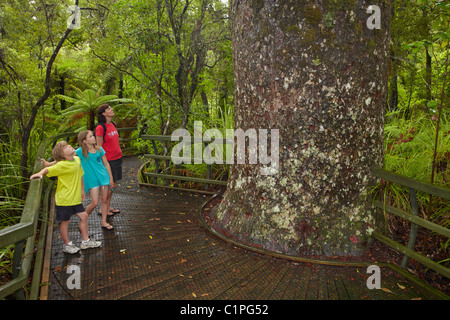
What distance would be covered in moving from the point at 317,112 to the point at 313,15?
1.02 meters

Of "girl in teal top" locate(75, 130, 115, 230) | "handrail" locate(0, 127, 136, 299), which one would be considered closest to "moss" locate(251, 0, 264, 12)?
"girl in teal top" locate(75, 130, 115, 230)

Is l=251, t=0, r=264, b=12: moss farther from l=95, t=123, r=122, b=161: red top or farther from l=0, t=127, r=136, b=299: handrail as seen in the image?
l=0, t=127, r=136, b=299: handrail

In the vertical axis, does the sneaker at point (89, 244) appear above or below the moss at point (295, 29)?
below

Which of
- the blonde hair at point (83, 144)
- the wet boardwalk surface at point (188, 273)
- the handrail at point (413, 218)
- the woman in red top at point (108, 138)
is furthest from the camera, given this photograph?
the woman in red top at point (108, 138)

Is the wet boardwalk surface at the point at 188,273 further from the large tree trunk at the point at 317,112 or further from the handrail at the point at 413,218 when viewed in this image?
the large tree trunk at the point at 317,112

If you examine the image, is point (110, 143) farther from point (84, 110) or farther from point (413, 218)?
point (84, 110)

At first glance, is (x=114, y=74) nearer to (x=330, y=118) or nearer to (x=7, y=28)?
(x=7, y=28)

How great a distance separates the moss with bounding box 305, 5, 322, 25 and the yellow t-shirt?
3.00 metres

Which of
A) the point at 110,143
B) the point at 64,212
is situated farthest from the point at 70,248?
the point at 110,143

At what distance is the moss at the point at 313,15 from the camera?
3406mm

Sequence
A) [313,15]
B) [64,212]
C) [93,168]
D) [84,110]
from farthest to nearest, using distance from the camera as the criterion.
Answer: [84,110]
[93,168]
[64,212]
[313,15]

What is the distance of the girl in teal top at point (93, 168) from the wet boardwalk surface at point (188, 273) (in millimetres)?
488

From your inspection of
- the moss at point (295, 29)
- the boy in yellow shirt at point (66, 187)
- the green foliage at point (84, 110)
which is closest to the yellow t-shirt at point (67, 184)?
the boy in yellow shirt at point (66, 187)

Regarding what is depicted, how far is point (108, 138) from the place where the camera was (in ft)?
15.3
